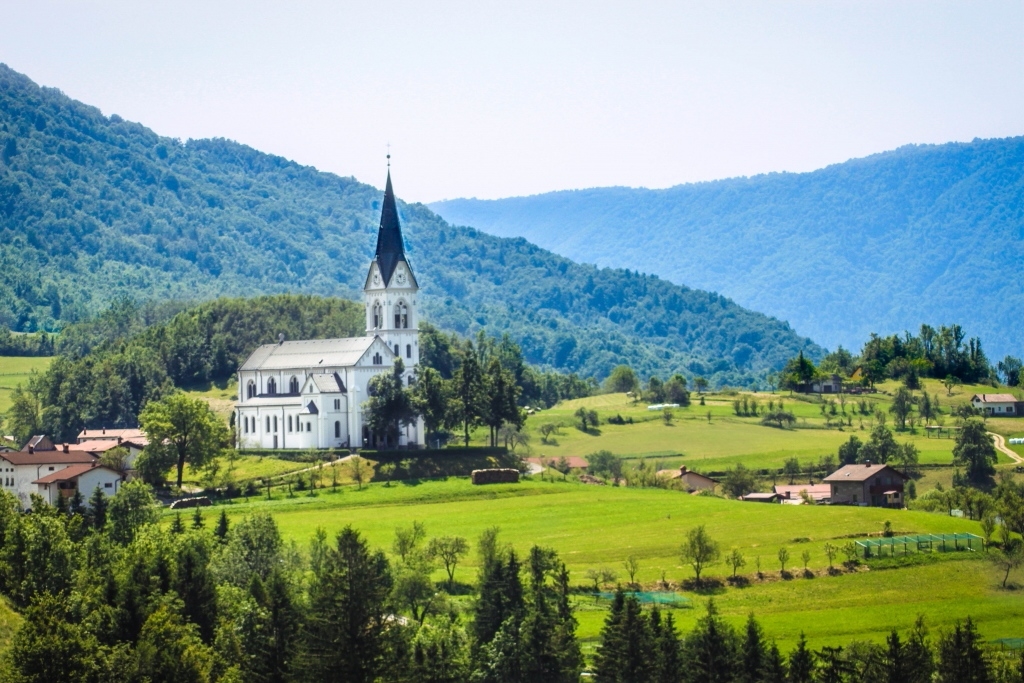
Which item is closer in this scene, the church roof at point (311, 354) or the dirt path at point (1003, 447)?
the dirt path at point (1003, 447)

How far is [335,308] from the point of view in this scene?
184 metres

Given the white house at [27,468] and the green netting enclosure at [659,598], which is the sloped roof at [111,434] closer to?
the white house at [27,468]

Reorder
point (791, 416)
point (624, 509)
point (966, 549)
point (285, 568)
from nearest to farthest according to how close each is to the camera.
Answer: point (285, 568) → point (966, 549) → point (624, 509) → point (791, 416)

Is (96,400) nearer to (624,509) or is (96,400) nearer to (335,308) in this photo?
(335,308)

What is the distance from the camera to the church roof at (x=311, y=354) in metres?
126

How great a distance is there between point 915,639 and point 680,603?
16295 millimetres

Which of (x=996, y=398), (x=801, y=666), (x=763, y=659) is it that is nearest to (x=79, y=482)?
(x=763, y=659)

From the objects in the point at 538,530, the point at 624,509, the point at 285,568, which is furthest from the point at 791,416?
the point at 285,568

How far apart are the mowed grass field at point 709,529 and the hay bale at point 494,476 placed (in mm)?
983

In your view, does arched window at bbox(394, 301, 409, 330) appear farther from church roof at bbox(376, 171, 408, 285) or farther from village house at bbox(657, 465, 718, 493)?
village house at bbox(657, 465, 718, 493)

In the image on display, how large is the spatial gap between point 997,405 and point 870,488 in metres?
50.5

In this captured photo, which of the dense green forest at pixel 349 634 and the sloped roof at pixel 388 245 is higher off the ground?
the sloped roof at pixel 388 245

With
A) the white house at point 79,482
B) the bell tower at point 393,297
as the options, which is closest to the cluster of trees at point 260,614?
the white house at point 79,482

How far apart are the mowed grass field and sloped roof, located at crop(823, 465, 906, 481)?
7476mm
